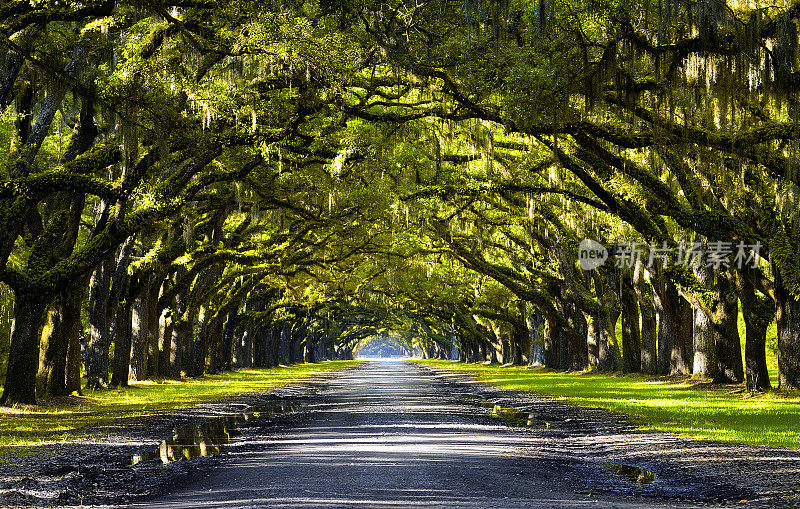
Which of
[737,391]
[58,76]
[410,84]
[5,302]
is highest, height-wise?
[410,84]

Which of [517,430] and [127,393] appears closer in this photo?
[517,430]

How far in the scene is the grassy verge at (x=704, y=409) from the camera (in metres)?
13.1

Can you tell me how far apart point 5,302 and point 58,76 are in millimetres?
18035

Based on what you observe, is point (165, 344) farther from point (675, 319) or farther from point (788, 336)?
point (788, 336)

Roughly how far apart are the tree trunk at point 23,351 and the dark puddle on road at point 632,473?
1373 cm

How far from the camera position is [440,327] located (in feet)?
326

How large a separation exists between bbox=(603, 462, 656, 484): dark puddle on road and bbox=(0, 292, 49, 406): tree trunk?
541 inches

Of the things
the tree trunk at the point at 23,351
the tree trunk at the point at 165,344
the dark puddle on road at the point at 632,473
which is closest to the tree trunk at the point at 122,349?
the tree trunk at the point at 165,344

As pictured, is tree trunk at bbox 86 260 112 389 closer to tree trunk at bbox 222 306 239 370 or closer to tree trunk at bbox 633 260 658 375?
tree trunk at bbox 633 260 658 375

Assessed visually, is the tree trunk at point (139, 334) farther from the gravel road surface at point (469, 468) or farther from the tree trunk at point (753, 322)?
the tree trunk at point (753, 322)

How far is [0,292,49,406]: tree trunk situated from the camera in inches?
733

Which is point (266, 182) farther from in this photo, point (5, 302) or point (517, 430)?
point (517, 430)

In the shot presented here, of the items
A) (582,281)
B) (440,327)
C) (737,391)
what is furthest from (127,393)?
(440,327)

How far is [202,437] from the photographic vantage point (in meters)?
13.6
